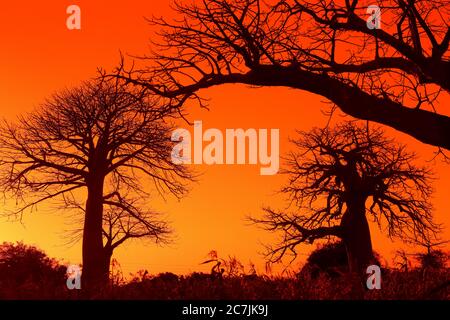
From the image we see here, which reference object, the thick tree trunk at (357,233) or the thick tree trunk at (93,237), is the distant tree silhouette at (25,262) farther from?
the thick tree trunk at (357,233)

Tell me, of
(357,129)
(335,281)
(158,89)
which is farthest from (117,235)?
(335,281)

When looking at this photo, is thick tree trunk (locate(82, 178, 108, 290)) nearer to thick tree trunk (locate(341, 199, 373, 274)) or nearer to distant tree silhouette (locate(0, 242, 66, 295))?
distant tree silhouette (locate(0, 242, 66, 295))

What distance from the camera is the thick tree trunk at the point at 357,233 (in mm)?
21562

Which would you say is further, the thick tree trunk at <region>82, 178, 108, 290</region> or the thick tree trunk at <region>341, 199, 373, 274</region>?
the thick tree trunk at <region>82, 178, 108, 290</region>

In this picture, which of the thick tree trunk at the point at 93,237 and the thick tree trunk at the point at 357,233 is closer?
the thick tree trunk at the point at 357,233

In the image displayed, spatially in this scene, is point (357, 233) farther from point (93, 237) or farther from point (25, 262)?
point (25, 262)

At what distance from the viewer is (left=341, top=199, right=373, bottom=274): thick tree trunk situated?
21.6m

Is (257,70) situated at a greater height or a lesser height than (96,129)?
lesser

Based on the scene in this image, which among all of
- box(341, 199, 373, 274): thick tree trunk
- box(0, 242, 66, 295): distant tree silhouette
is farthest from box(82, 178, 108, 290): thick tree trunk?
box(341, 199, 373, 274): thick tree trunk

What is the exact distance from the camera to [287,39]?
32.3 ft

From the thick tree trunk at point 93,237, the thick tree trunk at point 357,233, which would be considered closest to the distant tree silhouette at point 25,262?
the thick tree trunk at point 93,237

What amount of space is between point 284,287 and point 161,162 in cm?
1939
